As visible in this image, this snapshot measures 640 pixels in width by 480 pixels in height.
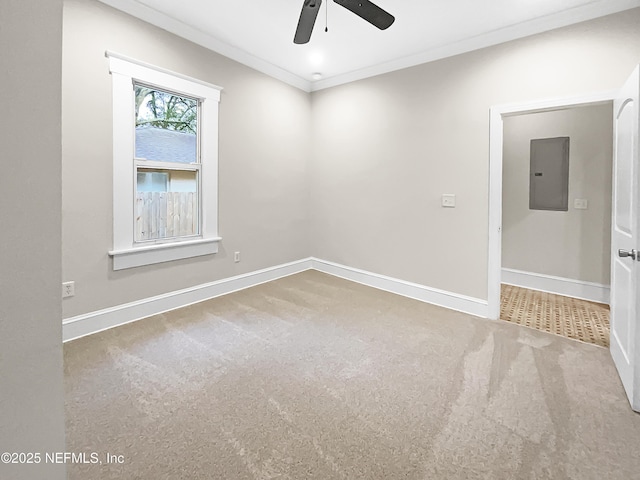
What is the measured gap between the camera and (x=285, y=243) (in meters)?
4.69

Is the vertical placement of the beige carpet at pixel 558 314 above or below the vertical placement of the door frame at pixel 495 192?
below

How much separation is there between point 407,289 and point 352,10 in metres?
2.90

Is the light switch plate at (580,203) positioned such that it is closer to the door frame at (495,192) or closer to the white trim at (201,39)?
the door frame at (495,192)

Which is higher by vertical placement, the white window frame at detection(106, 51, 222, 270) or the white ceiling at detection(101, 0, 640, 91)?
the white ceiling at detection(101, 0, 640, 91)

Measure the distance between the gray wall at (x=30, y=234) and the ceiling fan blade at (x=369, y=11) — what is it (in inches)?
76.1

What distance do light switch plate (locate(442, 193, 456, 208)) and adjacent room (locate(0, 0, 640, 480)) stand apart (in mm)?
22

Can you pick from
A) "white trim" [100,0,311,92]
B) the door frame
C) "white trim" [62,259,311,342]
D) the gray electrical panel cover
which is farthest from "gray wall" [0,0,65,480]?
the gray electrical panel cover

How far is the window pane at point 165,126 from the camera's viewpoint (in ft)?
10.3

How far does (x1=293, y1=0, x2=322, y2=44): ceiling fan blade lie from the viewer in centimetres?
216

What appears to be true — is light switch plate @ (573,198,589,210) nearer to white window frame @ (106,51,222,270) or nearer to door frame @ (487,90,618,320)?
door frame @ (487,90,618,320)

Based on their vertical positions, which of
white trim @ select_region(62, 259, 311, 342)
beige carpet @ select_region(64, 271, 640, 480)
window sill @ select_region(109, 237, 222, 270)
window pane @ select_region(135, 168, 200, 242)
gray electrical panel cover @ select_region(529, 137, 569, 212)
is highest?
gray electrical panel cover @ select_region(529, 137, 569, 212)

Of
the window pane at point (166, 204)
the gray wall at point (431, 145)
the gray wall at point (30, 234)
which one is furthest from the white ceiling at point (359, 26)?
the gray wall at point (30, 234)

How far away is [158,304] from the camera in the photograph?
329 centimetres

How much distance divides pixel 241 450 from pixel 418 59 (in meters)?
4.03
